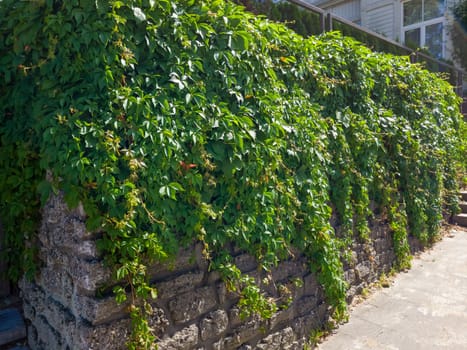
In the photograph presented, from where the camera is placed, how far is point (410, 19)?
1274 centimetres

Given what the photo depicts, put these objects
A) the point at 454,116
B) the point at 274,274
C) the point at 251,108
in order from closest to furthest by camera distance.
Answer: the point at 251,108 < the point at 274,274 < the point at 454,116

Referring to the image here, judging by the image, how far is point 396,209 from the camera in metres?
4.16

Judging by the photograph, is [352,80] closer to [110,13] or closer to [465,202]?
[110,13]

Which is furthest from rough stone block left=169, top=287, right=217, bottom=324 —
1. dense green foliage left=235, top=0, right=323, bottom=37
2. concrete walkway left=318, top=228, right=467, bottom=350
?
dense green foliage left=235, top=0, right=323, bottom=37

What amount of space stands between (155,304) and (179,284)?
0.16m

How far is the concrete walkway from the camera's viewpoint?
2746 mm

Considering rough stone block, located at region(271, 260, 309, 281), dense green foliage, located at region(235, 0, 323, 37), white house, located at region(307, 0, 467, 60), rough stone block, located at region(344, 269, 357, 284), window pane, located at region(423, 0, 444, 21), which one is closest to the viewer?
rough stone block, located at region(271, 260, 309, 281)

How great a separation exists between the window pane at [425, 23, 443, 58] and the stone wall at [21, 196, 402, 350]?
11740mm

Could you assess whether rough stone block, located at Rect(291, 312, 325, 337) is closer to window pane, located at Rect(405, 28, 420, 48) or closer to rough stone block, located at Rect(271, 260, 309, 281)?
rough stone block, located at Rect(271, 260, 309, 281)

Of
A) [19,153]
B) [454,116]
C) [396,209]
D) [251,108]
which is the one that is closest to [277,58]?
[251,108]

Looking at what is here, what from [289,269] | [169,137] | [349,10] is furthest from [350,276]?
[349,10]

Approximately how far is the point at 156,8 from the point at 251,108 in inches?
31.1

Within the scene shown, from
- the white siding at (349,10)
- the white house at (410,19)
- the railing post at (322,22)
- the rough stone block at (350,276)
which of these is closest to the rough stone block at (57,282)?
the rough stone block at (350,276)

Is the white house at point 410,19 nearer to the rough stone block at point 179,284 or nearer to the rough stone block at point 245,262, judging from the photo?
the rough stone block at point 245,262
